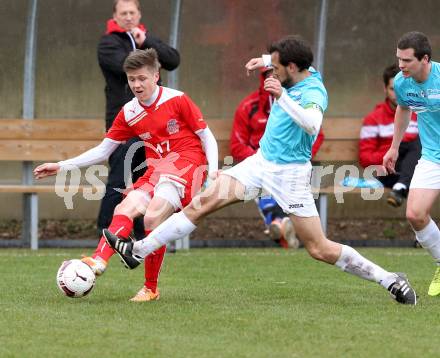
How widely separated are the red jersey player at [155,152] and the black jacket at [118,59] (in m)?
2.55

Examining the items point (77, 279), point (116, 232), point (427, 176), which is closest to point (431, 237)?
point (427, 176)

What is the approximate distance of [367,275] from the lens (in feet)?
22.5

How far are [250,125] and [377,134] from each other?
1376 millimetres

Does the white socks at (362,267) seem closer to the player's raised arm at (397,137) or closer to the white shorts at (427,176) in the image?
the white shorts at (427,176)

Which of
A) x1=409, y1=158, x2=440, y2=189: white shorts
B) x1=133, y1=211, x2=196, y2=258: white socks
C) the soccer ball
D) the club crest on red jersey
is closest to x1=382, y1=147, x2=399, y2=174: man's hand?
Answer: x1=409, y1=158, x2=440, y2=189: white shorts

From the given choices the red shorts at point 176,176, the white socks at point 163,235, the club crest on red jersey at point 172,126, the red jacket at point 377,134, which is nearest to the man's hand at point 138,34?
the club crest on red jersey at point 172,126

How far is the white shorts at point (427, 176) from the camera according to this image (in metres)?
7.56

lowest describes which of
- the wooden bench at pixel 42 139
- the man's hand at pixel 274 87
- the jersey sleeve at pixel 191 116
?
the wooden bench at pixel 42 139

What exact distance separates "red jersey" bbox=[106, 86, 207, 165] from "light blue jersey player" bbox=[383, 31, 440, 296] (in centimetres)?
145

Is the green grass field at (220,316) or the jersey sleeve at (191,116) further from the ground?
the jersey sleeve at (191,116)

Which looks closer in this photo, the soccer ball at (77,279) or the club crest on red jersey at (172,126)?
the soccer ball at (77,279)

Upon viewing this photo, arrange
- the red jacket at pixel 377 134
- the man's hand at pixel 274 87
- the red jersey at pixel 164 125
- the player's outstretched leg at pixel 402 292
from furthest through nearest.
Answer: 1. the red jacket at pixel 377 134
2. the red jersey at pixel 164 125
3. the player's outstretched leg at pixel 402 292
4. the man's hand at pixel 274 87

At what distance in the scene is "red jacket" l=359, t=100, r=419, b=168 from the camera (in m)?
11.4

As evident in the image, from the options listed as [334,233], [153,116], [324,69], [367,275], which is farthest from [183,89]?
[367,275]
